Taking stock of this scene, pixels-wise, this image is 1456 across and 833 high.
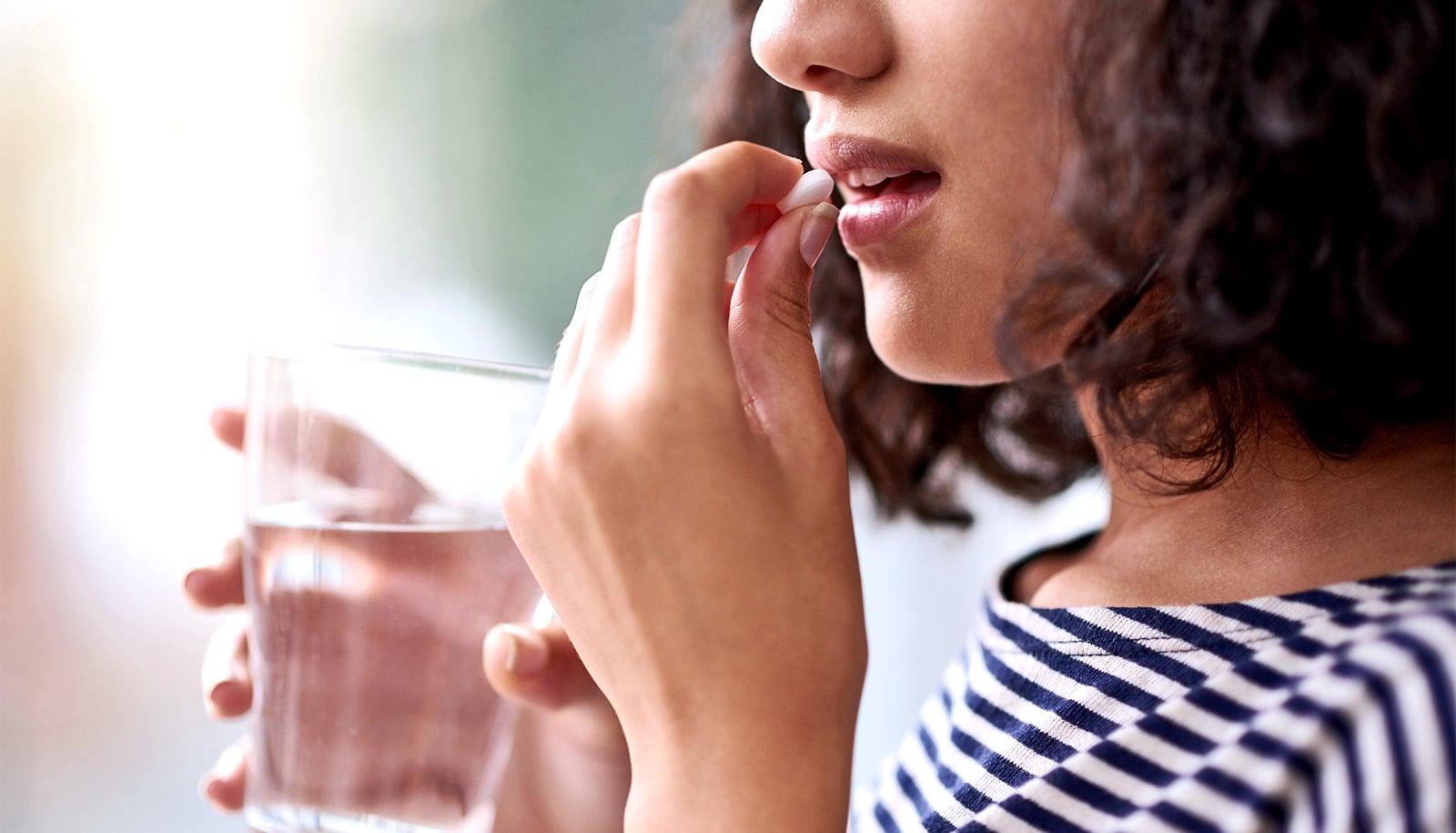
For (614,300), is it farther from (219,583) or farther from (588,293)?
(219,583)

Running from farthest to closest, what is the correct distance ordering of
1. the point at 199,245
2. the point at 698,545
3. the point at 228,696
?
the point at 199,245 → the point at 228,696 → the point at 698,545

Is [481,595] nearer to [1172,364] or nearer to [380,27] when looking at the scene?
[1172,364]

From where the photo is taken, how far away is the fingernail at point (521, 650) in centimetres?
62

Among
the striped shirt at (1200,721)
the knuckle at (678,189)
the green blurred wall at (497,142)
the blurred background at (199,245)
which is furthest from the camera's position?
the green blurred wall at (497,142)

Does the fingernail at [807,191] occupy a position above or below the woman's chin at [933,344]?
above

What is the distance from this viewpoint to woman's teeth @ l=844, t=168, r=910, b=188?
65 centimetres

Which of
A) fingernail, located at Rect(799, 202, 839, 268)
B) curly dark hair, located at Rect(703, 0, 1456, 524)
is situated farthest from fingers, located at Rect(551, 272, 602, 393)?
curly dark hair, located at Rect(703, 0, 1456, 524)

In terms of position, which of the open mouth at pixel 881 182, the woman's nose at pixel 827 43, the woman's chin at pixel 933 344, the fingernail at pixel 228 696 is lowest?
the fingernail at pixel 228 696

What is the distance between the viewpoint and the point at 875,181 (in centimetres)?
67

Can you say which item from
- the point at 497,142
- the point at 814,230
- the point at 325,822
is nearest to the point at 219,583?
the point at 325,822

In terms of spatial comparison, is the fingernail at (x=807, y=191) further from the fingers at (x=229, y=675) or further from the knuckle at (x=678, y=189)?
the fingers at (x=229, y=675)

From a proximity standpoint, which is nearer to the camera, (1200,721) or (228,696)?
(1200,721)

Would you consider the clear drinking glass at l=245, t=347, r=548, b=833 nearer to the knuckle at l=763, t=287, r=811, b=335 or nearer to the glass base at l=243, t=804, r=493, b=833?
the glass base at l=243, t=804, r=493, b=833

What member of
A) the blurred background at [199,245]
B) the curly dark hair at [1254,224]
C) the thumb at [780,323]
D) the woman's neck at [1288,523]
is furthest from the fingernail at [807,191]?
the blurred background at [199,245]
